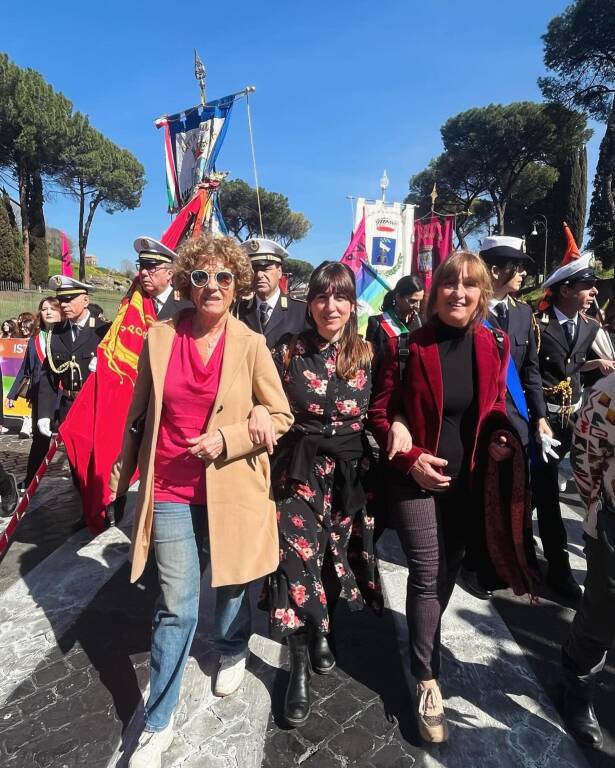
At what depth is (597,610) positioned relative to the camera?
1946 mm

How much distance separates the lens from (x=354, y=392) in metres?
2.24

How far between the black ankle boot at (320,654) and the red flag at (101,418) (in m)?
1.93

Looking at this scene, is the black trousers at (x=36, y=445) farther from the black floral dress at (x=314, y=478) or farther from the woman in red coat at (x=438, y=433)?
the woman in red coat at (x=438, y=433)

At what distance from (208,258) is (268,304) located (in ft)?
4.93

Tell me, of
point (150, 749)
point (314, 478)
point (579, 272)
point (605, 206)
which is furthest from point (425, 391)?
point (605, 206)

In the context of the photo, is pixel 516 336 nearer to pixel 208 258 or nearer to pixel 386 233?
pixel 208 258

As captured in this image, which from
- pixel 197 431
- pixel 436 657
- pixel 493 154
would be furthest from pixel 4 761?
pixel 493 154

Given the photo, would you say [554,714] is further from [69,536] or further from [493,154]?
[493,154]

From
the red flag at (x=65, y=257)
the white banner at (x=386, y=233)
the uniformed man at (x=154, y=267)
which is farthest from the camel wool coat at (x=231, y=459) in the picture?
the white banner at (x=386, y=233)

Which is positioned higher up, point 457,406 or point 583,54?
point 583,54

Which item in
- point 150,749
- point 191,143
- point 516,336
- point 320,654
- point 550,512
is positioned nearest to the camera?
point 150,749

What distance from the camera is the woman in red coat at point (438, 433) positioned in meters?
2.04

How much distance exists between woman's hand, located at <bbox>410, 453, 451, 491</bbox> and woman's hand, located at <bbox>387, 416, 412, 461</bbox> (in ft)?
0.26

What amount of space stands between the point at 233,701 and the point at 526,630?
1757 millimetres
